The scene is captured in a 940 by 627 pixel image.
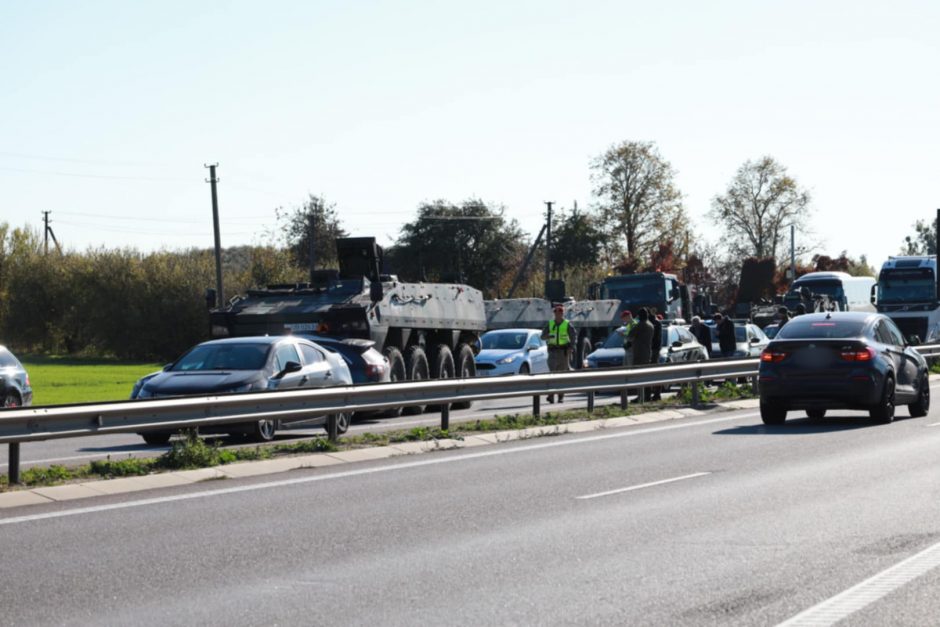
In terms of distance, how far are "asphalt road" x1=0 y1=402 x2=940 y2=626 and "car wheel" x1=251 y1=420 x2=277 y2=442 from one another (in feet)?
10.0

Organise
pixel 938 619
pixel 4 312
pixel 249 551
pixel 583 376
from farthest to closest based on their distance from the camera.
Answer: pixel 4 312 → pixel 583 376 → pixel 249 551 → pixel 938 619

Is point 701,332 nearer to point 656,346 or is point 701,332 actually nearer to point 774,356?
point 656,346

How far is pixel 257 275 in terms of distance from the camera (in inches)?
2758

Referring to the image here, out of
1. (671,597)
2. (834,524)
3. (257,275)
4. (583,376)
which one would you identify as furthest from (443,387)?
(257,275)

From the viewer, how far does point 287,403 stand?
15.5m

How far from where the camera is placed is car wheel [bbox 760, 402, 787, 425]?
64.6ft

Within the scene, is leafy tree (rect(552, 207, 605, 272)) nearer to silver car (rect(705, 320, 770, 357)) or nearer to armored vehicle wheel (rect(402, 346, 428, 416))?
silver car (rect(705, 320, 770, 357))

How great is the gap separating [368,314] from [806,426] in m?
10.7

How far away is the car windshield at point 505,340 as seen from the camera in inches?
1323

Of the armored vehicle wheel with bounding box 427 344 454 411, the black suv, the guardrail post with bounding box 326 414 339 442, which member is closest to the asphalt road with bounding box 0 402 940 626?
the guardrail post with bounding box 326 414 339 442

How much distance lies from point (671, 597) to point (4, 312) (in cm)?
7281

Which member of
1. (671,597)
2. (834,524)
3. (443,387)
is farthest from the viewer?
(443,387)

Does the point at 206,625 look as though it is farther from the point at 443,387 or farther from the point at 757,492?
the point at 443,387

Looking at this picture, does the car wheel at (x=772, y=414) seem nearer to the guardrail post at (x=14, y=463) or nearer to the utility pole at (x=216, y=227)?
the guardrail post at (x=14, y=463)
